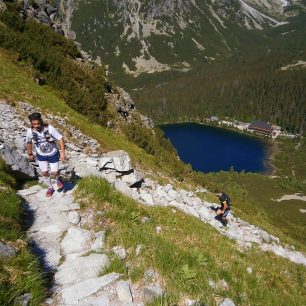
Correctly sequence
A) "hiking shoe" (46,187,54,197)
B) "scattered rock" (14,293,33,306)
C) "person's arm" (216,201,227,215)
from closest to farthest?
"scattered rock" (14,293,33,306), "hiking shoe" (46,187,54,197), "person's arm" (216,201,227,215)

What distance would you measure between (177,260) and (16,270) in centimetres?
328

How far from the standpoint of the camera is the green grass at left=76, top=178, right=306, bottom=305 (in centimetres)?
737

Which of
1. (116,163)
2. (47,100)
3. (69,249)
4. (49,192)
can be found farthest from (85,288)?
(47,100)

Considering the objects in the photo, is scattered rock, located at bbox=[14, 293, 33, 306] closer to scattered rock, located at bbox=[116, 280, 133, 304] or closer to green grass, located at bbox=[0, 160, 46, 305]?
green grass, located at bbox=[0, 160, 46, 305]

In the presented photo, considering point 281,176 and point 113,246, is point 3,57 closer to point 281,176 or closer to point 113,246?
point 113,246

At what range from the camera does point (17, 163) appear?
13.0 meters

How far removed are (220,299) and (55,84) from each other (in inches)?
996

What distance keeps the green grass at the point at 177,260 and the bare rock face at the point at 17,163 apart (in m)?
2.85

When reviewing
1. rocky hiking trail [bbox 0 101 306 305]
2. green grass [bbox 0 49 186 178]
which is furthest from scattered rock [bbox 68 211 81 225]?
green grass [bbox 0 49 186 178]

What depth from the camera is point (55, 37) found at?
3600cm

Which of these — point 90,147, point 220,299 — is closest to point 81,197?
point 220,299

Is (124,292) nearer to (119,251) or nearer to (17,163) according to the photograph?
(119,251)


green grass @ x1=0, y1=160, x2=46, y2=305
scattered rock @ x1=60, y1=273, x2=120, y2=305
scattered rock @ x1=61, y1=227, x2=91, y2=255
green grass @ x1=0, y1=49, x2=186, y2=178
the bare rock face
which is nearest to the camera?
green grass @ x1=0, y1=160, x2=46, y2=305

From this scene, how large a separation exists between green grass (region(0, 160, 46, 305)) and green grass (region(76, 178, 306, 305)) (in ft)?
5.34
